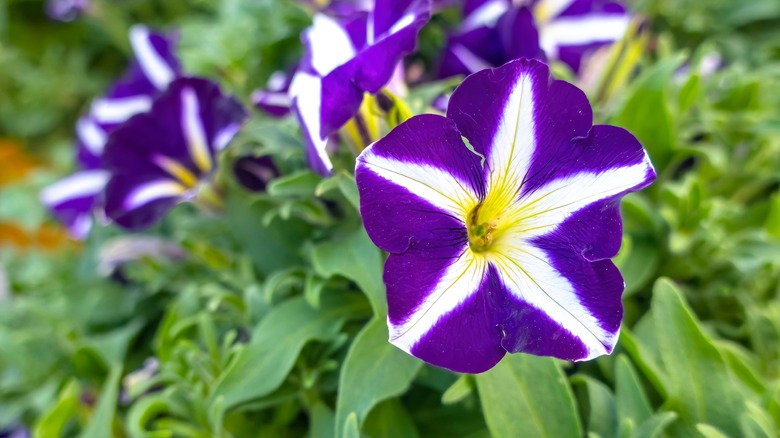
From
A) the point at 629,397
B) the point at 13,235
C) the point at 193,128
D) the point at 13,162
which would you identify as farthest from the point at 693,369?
the point at 13,162

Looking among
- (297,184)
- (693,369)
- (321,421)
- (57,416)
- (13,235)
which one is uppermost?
(297,184)

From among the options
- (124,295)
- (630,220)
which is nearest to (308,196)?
(630,220)

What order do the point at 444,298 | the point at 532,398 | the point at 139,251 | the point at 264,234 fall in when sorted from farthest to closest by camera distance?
the point at 139,251 → the point at 264,234 → the point at 532,398 → the point at 444,298

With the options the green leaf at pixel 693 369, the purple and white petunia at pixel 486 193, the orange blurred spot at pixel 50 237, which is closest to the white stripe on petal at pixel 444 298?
the purple and white petunia at pixel 486 193

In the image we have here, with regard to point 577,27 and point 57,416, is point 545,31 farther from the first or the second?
point 57,416

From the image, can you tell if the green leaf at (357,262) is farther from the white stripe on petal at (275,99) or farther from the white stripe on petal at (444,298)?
the white stripe on petal at (275,99)

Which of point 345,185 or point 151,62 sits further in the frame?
point 151,62

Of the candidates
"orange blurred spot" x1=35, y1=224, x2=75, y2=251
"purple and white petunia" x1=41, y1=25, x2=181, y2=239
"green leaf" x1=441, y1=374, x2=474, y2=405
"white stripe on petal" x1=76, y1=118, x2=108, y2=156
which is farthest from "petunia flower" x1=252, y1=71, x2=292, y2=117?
"orange blurred spot" x1=35, y1=224, x2=75, y2=251
